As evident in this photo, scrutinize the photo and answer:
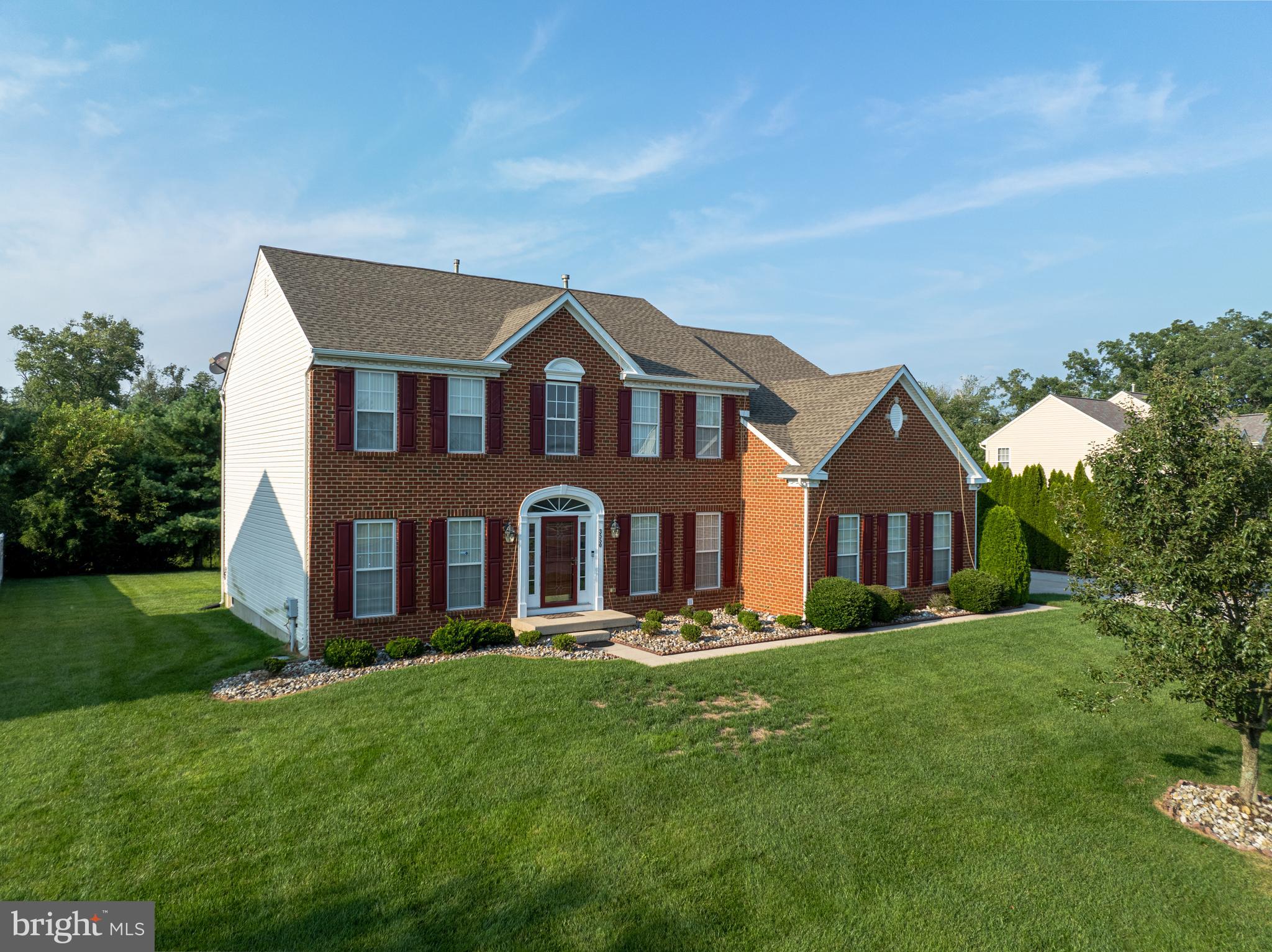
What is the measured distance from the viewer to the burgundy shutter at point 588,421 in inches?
666

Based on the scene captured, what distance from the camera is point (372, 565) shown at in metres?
14.5

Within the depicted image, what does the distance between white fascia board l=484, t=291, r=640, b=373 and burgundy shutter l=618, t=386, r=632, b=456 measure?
2.05ft

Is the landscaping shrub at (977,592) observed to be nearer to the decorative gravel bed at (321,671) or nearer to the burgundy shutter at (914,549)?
the burgundy shutter at (914,549)

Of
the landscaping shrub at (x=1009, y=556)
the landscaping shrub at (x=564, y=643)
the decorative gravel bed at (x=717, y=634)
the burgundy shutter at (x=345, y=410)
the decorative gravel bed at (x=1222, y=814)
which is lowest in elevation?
the decorative gravel bed at (x=1222, y=814)

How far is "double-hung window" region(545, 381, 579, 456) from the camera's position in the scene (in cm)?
1656

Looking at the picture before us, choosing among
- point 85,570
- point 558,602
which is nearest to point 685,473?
point 558,602

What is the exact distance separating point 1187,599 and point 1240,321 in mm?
74231

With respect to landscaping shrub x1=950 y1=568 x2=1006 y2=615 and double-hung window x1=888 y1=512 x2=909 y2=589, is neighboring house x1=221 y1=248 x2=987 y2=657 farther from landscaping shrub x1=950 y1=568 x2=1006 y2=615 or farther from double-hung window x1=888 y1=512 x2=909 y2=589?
landscaping shrub x1=950 y1=568 x2=1006 y2=615

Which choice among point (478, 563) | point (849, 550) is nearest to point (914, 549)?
point (849, 550)

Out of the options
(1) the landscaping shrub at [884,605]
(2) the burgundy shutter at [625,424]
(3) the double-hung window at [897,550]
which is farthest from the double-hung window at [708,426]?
(1) the landscaping shrub at [884,605]

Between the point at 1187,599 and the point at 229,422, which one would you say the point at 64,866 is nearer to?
the point at 1187,599

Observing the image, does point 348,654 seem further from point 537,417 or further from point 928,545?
point 928,545

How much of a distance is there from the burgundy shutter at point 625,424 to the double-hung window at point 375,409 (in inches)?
204

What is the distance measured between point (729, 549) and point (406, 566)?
8.15m
